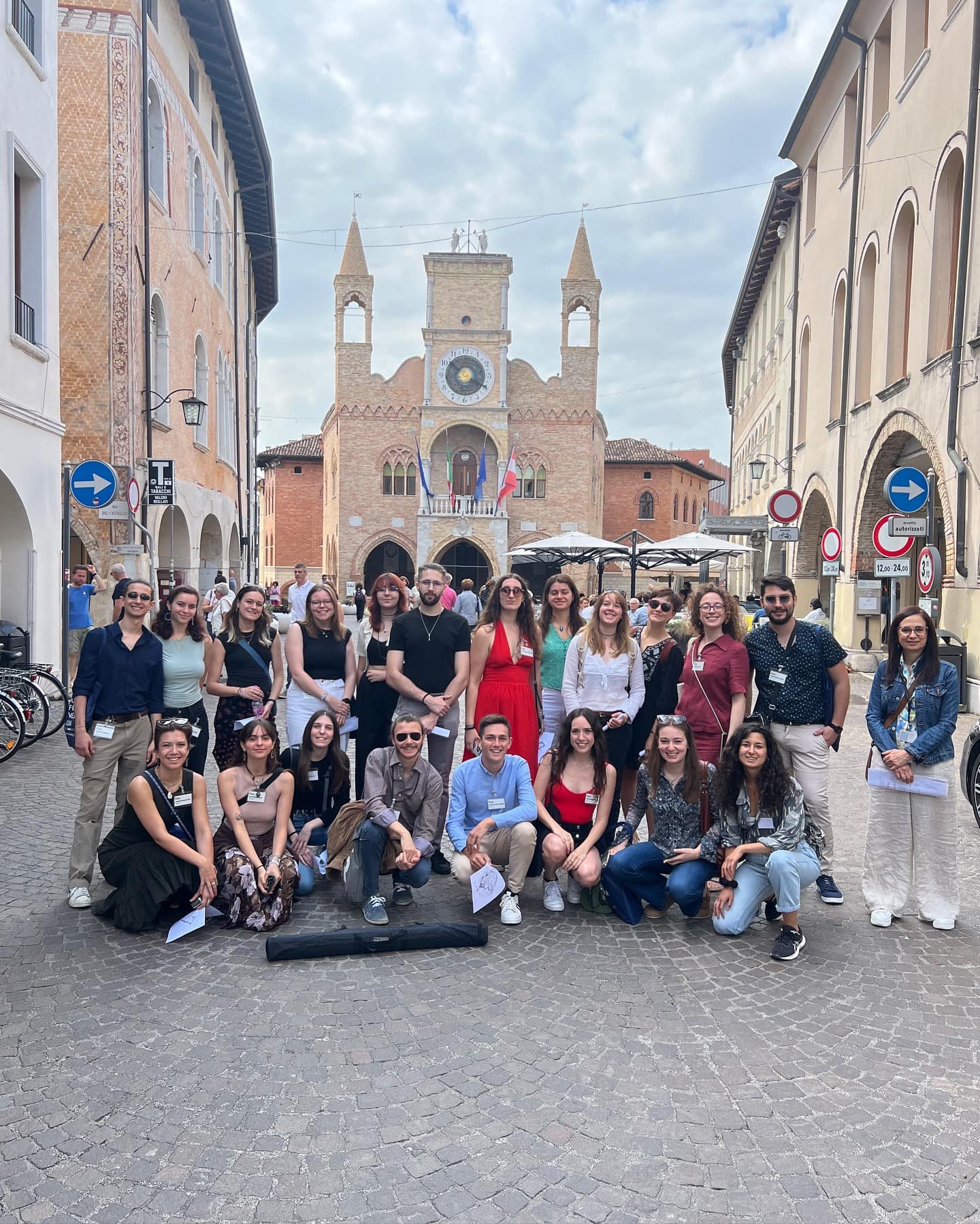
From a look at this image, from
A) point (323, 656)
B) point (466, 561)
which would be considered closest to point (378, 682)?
point (323, 656)

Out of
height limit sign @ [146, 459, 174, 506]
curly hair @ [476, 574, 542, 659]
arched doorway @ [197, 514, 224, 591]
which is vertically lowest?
curly hair @ [476, 574, 542, 659]

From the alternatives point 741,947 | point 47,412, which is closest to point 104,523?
point 47,412

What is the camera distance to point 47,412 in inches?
470

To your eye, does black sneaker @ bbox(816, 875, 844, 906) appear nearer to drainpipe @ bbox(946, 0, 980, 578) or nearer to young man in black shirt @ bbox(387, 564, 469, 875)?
young man in black shirt @ bbox(387, 564, 469, 875)

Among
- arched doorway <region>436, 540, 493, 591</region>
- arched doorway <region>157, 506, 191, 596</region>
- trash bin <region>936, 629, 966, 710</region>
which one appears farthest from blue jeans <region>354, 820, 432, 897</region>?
arched doorway <region>436, 540, 493, 591</region>

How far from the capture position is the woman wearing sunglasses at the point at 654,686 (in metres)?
6.14

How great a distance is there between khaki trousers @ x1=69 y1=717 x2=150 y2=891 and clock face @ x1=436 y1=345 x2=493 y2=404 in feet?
130

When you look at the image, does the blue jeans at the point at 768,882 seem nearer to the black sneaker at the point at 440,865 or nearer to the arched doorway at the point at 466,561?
the black sneaker at the point at 440,865

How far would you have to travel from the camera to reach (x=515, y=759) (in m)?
5.48

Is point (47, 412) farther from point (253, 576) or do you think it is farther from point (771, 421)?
point (771, 421)

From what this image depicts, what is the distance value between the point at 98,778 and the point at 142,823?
64cm

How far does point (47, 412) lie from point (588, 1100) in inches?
453

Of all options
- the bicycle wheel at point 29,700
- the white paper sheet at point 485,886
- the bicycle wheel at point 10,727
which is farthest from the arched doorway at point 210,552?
the white paper sheet at point 485,886

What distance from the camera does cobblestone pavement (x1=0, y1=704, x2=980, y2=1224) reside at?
288 centimetres
